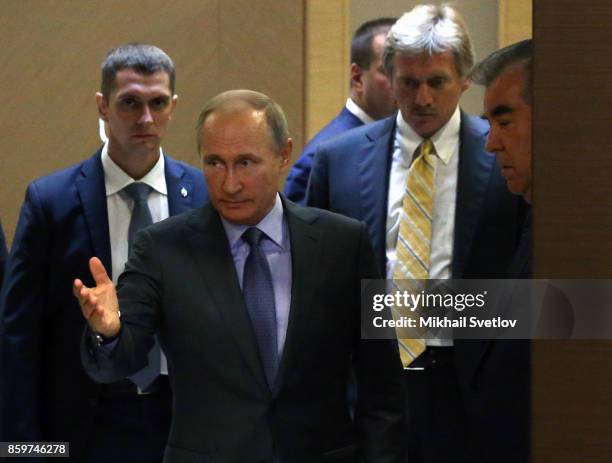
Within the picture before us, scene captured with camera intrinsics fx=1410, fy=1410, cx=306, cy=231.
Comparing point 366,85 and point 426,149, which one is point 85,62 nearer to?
point 366,85

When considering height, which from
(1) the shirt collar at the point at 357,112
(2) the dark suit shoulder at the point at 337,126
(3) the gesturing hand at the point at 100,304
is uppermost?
(1) the shirt collar at the point at 357,112

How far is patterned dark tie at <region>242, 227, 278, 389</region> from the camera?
2.77 metres

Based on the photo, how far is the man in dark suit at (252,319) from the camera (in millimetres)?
2723

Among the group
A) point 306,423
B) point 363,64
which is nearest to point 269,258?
point 306,423

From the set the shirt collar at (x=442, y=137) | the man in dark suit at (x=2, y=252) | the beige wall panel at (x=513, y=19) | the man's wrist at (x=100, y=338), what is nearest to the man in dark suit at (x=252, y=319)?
the man's wrist at (x=100, y=338)

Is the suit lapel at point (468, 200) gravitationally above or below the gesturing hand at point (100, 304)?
above

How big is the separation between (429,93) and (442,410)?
29.8 inches

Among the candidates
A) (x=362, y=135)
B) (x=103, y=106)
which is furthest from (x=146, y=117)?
(x=362, y=135)

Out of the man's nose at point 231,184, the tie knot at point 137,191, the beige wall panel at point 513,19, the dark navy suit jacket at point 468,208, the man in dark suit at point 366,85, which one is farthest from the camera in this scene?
the man in dark suit at point 366,85

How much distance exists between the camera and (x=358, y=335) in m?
2.86

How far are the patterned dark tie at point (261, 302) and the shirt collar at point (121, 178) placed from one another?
751 millimetres

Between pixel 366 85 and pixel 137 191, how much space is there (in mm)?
1025

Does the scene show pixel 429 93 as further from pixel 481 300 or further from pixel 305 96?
pixel 305 96

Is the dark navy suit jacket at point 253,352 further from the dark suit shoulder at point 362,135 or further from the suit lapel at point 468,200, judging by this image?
the dark suit shoulder at point 362,135
